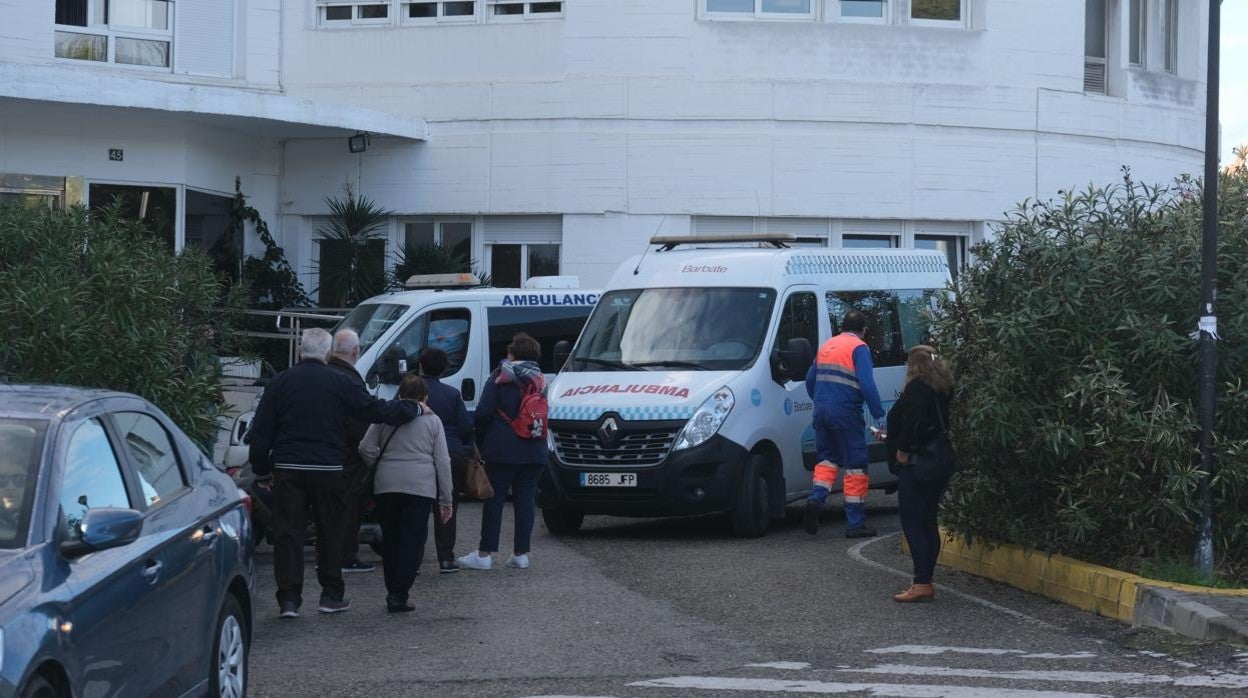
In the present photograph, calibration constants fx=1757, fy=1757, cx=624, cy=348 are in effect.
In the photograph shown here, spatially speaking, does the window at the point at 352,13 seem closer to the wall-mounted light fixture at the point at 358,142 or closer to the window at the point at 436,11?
the window at the point at 436,11

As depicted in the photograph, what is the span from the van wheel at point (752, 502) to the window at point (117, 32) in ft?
41.3

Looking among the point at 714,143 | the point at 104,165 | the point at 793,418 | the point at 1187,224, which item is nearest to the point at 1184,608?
the point at 1187,224

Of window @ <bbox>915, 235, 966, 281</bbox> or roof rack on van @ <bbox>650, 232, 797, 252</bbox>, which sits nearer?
roof rack on van @ <bbox>650, 232, 797, 252</bbox>

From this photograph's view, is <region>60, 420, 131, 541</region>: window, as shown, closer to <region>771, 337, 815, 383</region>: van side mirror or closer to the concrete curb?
the concrete curb

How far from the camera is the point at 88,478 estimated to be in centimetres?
633

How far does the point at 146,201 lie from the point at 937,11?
436 inches

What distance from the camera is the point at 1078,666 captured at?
8891 mm

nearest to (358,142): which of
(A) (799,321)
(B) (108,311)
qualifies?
(A) (799,321)

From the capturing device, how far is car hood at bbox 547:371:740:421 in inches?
559

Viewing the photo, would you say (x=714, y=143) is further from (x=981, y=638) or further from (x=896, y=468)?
(x=981, y=638)

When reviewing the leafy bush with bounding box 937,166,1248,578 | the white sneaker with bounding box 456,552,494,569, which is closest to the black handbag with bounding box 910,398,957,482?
the leafy bush with bounding box 937,166,1248,578

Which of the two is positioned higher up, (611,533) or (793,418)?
(793,418)

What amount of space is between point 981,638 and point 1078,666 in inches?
40.7

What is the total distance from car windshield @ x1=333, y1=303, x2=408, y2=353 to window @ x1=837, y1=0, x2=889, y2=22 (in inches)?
370
